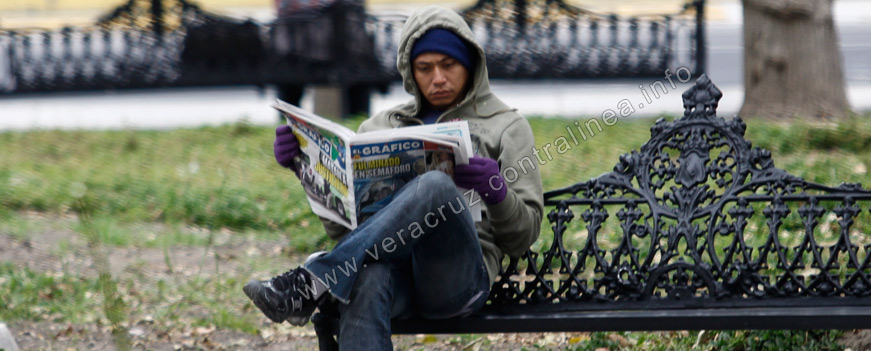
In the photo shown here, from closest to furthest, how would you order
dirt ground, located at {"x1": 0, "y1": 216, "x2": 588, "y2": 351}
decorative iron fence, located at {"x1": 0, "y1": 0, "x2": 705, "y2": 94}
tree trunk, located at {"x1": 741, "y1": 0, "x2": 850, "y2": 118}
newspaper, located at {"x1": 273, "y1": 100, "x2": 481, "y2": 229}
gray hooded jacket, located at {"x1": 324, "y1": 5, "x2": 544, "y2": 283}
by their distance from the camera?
newspaper, located at {"x1": 273, "y1": 100, "x2": 481, "y2": 229}
gray hooded jacket, located at {"x1": 324, "y1": 5, "x2": 544, "y2": 283}
dirt ground, located at {"x1": 0, "y1": 216, "x2": 588, "y2": 351}
tree trunk, located at {"x1": 741, "y1": 0, "x2": 850, "y2": 118}
decorative iron fence, located at {"x1": 0, "y1": 0, "x2": 705, "y2": 94}

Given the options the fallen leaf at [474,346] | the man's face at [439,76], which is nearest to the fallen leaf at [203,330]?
the fallen leaf at [474,346]

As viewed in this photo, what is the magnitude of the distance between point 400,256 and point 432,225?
20cm

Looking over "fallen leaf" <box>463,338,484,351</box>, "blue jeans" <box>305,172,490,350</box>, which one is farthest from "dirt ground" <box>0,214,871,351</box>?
"blue jeans" <box>305,172,490,350</box>

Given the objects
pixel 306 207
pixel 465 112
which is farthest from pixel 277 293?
pixel 306 207

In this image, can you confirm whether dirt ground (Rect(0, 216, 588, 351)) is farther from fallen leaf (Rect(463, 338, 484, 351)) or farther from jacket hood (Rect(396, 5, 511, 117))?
jacket hood (Rect(396, 5, 511, 117))

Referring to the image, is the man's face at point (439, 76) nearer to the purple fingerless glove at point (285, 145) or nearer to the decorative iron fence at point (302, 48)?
the purple fingerless glove at point (285, 145)

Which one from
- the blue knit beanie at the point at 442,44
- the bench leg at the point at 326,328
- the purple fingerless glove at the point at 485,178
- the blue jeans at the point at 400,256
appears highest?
the blue knit beanie at the point at 442,44

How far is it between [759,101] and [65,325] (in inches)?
205

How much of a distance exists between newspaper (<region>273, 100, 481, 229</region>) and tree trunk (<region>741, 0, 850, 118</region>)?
16.3ft

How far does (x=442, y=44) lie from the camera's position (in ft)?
11.6

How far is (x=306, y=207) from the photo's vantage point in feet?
20.7

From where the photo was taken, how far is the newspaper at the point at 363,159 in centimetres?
315

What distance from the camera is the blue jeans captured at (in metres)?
3.21

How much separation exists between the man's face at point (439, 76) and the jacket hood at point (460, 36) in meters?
0.03
